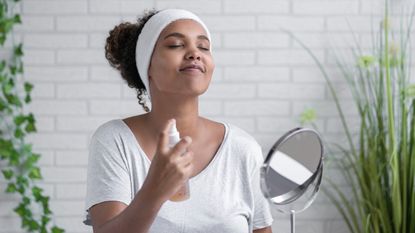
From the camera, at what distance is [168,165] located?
59.5 inches

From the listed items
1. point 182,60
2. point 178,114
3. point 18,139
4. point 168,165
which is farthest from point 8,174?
point 168,165

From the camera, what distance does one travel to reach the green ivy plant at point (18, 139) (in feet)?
11.4

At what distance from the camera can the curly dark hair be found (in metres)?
2.21

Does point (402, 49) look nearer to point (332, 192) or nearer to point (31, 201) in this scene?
point (332, 192)

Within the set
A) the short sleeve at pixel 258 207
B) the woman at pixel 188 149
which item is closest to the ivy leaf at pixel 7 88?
the woman at pixel 188 149

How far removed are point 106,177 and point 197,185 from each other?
0.25 metres

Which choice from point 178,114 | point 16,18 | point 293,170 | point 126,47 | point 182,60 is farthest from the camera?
point 16,18

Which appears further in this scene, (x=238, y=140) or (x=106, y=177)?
(x=238, y=140)

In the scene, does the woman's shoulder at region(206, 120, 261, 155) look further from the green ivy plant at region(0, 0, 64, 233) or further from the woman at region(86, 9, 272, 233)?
the green ivy plant at region(0, 0, 64, 233)

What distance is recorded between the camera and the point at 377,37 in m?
3.52

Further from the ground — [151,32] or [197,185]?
[151,32]

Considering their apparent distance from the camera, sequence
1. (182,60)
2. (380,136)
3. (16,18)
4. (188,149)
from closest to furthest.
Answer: (188,149), (182,60), (380,136), (16,18)

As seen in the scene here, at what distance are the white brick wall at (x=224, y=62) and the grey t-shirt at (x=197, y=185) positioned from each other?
→ 1382 mm

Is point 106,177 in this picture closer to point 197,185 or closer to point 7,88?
point 197,185
